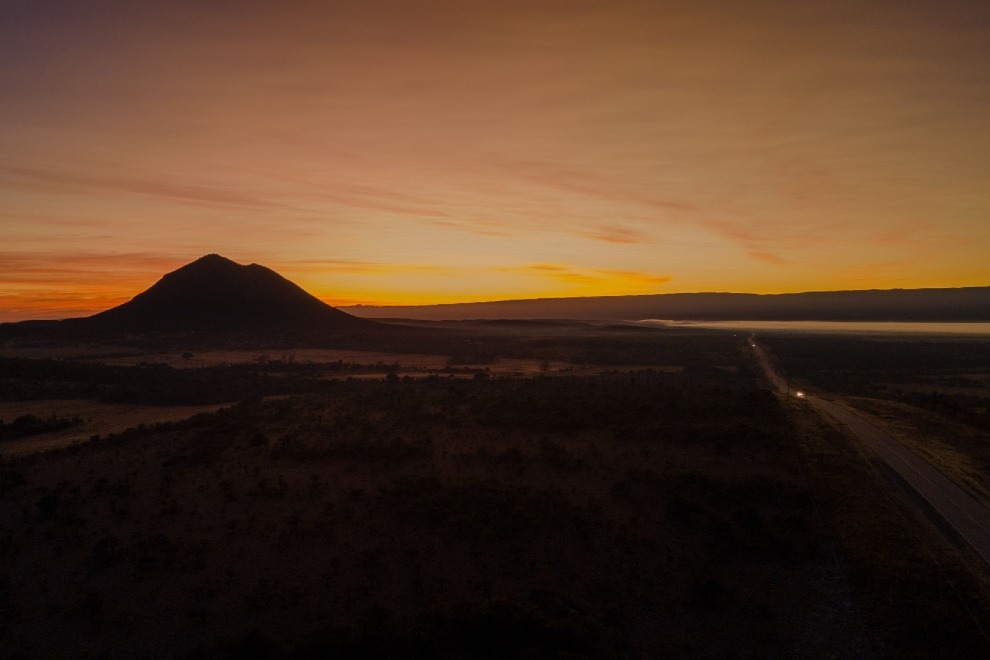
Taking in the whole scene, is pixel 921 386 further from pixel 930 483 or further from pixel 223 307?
pixel 223 307

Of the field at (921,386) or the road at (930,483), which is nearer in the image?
the road at (930,483)

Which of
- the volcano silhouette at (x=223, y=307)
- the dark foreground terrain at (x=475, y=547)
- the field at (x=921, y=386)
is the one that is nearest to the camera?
the dark foreground terrain at (x=475, y=547)

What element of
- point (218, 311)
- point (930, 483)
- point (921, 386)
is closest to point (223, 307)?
point (218, 311)

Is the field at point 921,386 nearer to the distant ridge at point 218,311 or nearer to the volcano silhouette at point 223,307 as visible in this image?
the distant ridge at point 218,311

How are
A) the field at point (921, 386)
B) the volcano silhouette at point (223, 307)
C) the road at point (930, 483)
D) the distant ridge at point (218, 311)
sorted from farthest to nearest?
the volcano silhouette at point (223, 307) → the distant ridge at point (218, 311) → the field at point (921, 386) → the road at point (930, 483)

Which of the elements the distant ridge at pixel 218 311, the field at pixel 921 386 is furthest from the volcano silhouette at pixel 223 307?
the field at pixel 921 386

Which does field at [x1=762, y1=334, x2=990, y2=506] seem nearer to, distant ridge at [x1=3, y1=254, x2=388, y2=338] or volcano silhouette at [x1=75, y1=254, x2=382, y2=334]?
distant ridge at [x1=3, y1=254, x2=388, y2=338]

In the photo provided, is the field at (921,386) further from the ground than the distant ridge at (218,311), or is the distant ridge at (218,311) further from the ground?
the distant ridge at (218,311)
